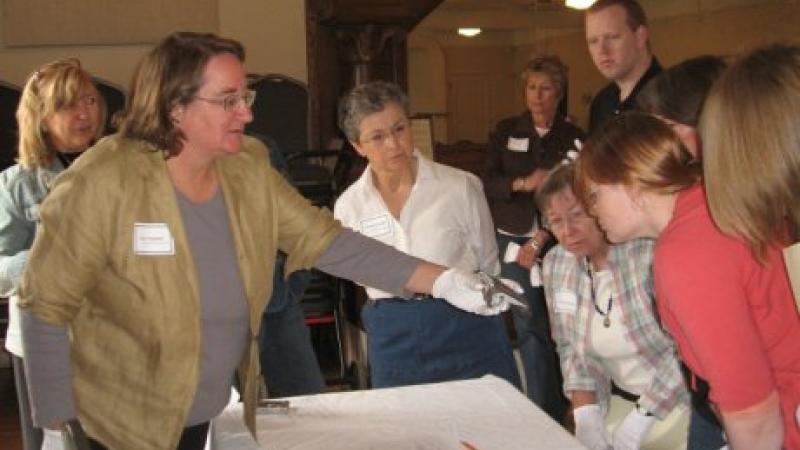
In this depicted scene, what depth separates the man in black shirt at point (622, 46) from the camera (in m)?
2.84

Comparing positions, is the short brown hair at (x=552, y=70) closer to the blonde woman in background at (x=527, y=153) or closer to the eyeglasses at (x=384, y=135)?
the blonde woman in background at (x=527, y=153)

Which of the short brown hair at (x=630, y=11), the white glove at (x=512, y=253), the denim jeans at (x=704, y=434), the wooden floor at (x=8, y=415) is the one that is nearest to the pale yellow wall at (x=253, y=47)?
the wooden floor at (x=8, y=415)

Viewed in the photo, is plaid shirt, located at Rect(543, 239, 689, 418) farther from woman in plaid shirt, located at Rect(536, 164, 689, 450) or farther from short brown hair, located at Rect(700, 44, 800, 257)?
short brown hair, located at Rect(700, 44, 800, 257)

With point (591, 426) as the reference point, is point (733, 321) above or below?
above

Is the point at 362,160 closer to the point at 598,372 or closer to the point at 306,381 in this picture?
the point at 306,381

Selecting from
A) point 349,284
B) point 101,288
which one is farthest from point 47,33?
point 101,288

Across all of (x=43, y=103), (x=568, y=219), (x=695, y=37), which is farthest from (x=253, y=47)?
(x=695, y=37)

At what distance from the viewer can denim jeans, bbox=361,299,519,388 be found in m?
2.50

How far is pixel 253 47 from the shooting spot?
18.9 ft

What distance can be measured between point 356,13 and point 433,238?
12.5 ft

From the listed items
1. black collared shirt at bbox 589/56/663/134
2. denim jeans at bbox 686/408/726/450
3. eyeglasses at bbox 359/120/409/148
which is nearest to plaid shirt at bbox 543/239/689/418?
denim jeans at bbox 686/408/726/450

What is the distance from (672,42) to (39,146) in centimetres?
1017

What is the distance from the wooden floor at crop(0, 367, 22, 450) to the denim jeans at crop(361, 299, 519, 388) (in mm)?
2133

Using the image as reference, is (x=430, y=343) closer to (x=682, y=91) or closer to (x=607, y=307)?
(x=607, y=307)
